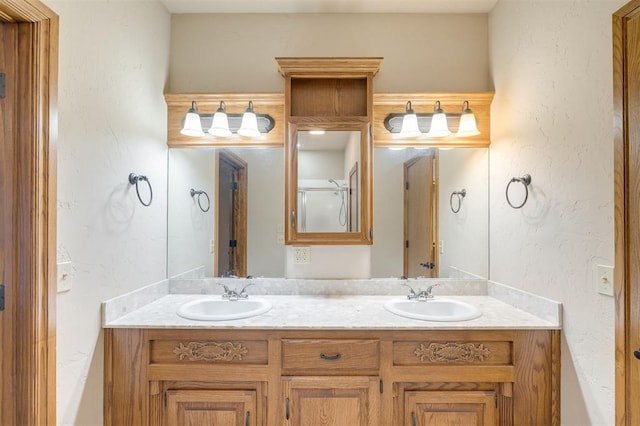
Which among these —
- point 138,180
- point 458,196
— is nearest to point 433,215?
point 458,196

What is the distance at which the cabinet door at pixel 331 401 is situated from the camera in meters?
1.44

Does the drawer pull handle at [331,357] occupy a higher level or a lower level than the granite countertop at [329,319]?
lower

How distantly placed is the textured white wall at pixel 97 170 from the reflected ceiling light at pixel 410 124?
1528mm

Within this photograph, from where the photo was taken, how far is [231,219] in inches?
84.2

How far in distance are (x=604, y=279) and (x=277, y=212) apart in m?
1.63

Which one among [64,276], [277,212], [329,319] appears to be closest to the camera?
[64,276]

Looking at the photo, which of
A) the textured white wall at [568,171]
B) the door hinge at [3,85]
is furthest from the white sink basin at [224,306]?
the textured white wall at [568,171]

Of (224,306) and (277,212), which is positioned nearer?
(224,306)

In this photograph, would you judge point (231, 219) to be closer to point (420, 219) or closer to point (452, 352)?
point (420, 219)

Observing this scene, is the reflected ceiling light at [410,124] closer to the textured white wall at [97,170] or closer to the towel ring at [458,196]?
the towel ring at [458,196]

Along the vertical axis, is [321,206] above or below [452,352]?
above

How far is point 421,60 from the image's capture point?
213cm

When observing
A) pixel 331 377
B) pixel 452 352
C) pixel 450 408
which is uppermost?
pixel 452 352

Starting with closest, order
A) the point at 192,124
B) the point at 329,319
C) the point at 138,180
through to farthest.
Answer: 1. the point at 329,319
2. the point at 138,180
3. the point at 192,124
